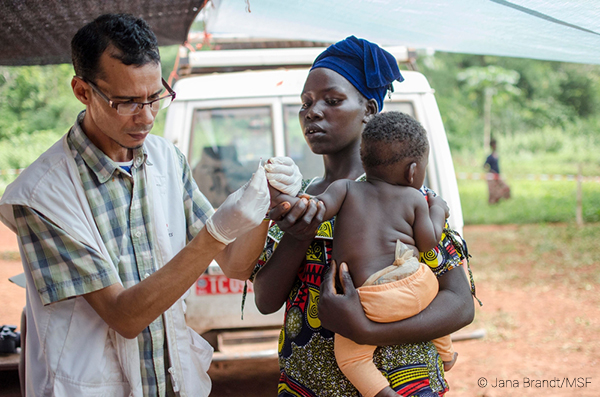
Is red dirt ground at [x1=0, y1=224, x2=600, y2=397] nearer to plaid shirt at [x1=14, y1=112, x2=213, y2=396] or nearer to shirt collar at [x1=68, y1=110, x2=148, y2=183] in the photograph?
plaid shirt at [x1=14, y1=112, x2=213, y2=396]

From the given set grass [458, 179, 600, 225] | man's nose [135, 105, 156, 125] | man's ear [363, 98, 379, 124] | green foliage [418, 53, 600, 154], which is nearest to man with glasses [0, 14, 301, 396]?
man's nose [135, 105, 156, 125]

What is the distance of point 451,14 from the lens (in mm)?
2107

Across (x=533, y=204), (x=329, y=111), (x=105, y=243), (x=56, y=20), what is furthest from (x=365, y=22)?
(x=533, y=204)

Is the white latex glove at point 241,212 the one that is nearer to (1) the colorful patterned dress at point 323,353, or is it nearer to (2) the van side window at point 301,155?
(1) the colorful patterned dress at point 323,353

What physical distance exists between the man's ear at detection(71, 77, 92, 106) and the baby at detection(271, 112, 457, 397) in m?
0.66

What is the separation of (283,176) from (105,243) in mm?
588

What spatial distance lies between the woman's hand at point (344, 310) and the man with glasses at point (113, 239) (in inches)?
11.3

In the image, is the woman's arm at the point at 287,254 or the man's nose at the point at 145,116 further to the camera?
the man's nose at the point at 145,116

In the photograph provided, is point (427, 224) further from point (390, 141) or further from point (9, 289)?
point (9, 289)

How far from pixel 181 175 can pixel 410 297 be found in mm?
941

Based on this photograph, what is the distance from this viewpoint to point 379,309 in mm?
1450

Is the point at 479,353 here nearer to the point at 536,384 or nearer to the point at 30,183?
the point at 536,384

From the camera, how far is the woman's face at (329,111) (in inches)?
64.8

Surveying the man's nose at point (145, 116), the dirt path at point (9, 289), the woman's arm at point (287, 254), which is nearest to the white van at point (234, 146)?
the woman's arm at point (287, 254)
